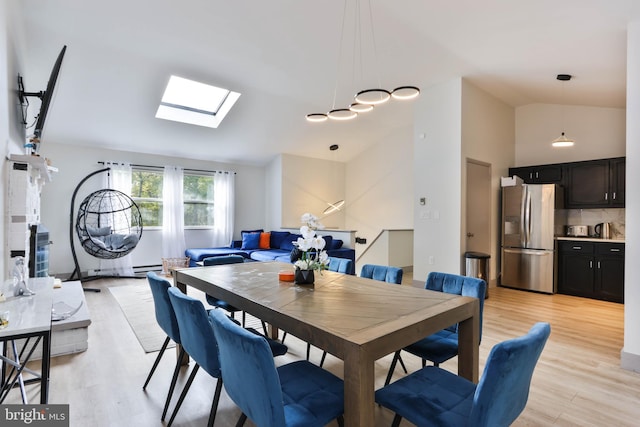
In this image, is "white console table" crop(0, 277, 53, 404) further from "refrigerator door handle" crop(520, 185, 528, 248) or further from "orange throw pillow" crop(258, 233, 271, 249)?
"refrigerator door handle" crop(520, 185, 528, 248)

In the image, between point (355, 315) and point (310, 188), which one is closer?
point (355, 315)

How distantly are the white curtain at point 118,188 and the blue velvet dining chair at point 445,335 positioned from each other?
5674mm

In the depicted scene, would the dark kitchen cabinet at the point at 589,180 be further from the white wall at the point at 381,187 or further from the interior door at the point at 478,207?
the white wall at the point at 381,187

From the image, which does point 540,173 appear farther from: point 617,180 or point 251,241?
point 251,241

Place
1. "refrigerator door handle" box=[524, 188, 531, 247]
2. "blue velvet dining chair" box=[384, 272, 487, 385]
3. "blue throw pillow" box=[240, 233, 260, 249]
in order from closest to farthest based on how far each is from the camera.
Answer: "blue velvet dining chair" box=[384, 272, 487, 385], "refrigerator door handle" box=[524, 188, 531, 247], "blue throw pillow" box=[240, 233, 260, 249]

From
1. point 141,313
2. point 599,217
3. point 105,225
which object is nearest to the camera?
point 141,313

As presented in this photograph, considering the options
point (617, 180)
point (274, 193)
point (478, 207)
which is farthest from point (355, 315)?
point (274, 193)

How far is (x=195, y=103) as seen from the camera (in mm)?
6059

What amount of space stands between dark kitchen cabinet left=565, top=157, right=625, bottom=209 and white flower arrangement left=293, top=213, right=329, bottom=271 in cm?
494

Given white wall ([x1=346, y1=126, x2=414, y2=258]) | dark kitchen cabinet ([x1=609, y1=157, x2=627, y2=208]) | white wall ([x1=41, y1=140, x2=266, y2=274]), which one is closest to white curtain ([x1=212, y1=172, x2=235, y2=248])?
white wall ([x1=41, y1=140, x2=266, y2=274])

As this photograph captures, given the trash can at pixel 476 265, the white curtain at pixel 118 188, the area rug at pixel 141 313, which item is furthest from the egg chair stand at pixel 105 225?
the trash can at pixel 476 265

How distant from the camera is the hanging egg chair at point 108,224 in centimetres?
563

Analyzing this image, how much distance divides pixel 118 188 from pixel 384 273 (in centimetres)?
573

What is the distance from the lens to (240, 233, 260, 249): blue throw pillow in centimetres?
705
